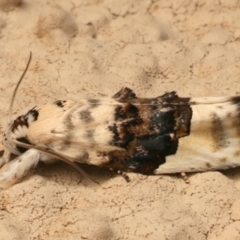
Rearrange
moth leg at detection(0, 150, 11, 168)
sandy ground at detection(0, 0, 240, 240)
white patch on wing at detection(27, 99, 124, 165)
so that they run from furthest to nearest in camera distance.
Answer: moth leg at detection(0, 150, 11, 168) < white patch on wing at detection(27, 99, 124, 165) < sandy ground at detection(0, 0, 240, 240)

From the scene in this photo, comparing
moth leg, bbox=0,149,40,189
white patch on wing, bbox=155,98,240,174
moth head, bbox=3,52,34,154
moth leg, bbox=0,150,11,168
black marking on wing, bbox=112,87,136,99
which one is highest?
moth head, bbox=3,52,34,154

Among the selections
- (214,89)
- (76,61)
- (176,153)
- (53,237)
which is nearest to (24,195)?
(53,237)

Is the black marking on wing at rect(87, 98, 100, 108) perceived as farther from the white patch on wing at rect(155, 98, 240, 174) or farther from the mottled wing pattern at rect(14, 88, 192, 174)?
the white patch on wing at rect(155, 98, 240, 174)

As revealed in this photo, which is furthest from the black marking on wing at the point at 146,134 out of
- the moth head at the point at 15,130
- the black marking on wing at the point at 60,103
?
the moth head at the point at 15,130

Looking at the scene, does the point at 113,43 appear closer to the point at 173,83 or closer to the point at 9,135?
the point at 173,83

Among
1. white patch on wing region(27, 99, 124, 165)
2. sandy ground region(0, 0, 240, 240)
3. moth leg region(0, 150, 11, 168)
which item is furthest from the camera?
moth leg region(0, 150, 11, 168)

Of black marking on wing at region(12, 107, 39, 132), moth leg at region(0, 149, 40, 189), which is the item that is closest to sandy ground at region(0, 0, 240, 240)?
moth leg at region(0, 149, 40, 189)
